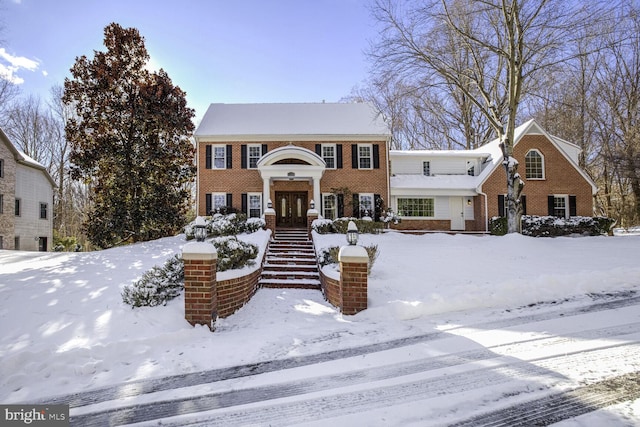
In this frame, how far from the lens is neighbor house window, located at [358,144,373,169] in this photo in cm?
1747

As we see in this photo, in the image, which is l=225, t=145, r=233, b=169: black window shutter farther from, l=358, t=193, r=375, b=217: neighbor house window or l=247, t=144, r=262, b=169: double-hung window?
l=358, t=193, r=375, b=217: neighbor house window


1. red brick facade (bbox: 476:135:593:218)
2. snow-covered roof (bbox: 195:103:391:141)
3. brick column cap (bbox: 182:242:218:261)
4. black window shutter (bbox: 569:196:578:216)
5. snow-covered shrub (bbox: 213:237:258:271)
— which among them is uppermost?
snow-covered roof (bbox: 195:103:391:141)

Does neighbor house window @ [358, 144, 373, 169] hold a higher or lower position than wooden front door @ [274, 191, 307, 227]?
higher

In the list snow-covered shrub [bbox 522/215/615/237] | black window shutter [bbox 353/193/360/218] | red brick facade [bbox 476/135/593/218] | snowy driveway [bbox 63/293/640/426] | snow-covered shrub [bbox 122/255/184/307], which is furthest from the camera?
red brick facade [bbox 476/135/593/218]

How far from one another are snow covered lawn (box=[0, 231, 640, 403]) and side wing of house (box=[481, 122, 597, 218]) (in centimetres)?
865

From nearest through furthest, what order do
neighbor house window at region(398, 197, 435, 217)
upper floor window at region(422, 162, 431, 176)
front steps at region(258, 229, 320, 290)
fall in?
front steps at region(258, 229, 320, 290) → neighbor house window at region(398, 197, 435, 217) → upper floor window at region(422, 162, 431, 176)

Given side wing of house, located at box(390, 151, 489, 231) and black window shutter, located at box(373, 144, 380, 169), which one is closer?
black window shutter, located at box(373, 144, 380, 169)

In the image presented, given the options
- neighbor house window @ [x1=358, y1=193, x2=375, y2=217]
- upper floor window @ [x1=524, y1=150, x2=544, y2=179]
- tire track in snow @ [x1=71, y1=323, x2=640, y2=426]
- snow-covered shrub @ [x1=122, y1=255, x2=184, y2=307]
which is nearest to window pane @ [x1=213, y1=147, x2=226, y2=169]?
neighbor house window @ [x1=358, y1=193, x2=375, y2=217]

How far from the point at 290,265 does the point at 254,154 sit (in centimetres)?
988

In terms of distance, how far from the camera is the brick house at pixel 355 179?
671 inches

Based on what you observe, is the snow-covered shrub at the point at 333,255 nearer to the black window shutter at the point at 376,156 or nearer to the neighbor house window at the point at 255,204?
the neighbor house window at the point at 255,204

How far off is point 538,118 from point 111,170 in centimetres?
3047

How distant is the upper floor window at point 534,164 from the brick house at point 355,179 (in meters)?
0.05

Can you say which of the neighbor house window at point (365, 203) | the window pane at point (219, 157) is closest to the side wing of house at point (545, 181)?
the neighbor house window at point (365, 203)
